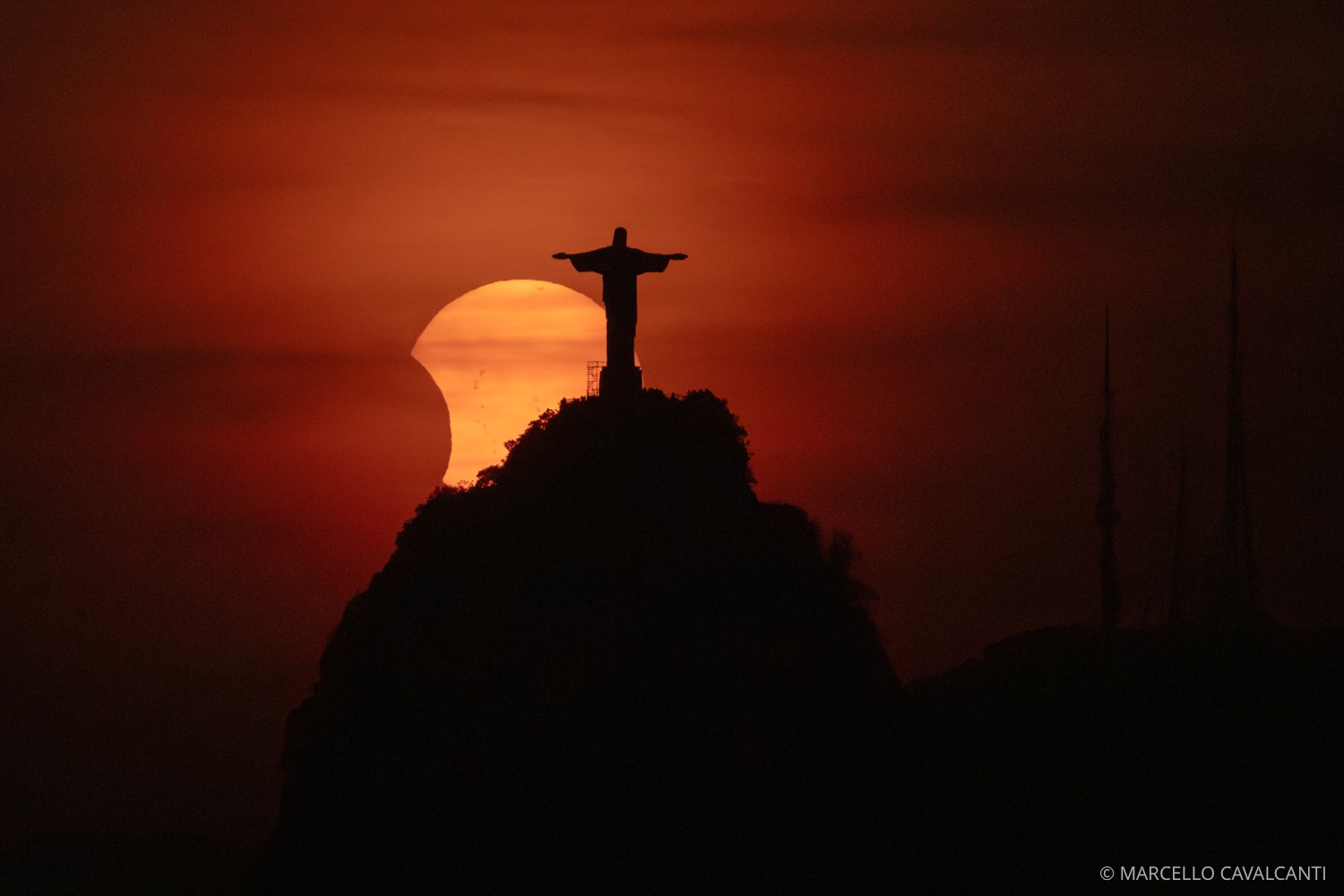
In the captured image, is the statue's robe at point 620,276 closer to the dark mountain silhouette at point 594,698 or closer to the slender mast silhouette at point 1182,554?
the dark mountain silhouette at point 594,698

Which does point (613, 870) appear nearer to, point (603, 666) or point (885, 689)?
point (603, 666)

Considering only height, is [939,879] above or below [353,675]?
below

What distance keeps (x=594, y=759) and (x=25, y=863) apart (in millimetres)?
153542

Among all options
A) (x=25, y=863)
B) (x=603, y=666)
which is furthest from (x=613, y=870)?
(x=25, y=863)

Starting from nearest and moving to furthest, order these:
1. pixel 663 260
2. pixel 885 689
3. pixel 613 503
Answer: pixel 663 260, pixel 613 503, pixel 885 689

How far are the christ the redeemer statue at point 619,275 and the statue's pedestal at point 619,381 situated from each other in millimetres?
675

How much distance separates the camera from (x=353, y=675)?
1795 inches

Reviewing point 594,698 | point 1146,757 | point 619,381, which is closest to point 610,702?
point 594,698

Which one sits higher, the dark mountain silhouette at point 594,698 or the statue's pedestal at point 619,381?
the statue's pedestal at point 619,381

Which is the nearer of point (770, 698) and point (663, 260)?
point (663, 260)

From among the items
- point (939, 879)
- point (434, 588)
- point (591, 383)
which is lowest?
point (939, 879)

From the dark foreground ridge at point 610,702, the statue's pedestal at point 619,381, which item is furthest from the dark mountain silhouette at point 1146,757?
the statue's pedestal at point 619,381

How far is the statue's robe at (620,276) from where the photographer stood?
1598 inches

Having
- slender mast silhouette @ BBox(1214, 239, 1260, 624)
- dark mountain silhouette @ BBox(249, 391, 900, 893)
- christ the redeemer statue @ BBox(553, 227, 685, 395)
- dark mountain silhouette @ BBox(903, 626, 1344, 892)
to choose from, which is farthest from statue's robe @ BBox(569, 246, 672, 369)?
slender mast silhouette @ BBox(1214, 239, 1260, 624)
